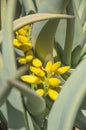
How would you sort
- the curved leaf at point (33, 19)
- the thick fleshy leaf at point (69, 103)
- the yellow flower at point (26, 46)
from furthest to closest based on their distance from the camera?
the yellow flower at point (26, 46), the curved leaf at point (33, 19), the thick fleshy leaf at point (69, 103)

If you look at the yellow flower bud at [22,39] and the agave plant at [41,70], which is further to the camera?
the yellow flower bud at [22,39]

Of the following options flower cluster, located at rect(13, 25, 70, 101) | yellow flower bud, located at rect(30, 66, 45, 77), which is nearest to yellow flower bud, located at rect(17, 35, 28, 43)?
flower cluster, located at rect(13, 25, 70, 101)

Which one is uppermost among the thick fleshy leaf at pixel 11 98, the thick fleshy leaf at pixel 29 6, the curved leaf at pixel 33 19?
the curved leaf at pixel 33 19

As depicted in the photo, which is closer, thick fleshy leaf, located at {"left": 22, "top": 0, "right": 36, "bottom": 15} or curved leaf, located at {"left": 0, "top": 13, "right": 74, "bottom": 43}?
curved leaf, located at {"left": 0, "top": 13, "right": 74, "bottom": 43}

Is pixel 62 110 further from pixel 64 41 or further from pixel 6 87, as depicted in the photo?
pixel 64 41

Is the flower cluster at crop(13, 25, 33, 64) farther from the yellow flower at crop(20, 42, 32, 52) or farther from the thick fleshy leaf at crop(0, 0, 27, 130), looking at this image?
the thick fleshy leaf at crop(0, 0, 27, 130)

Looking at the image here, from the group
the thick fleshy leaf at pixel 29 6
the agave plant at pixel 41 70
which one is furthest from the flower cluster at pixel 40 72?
the thick fleshy leaf at pixel 29 6

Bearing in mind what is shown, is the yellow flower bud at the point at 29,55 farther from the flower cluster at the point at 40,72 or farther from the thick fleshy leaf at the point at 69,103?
the thick fleshy leaf at the point at 69,103

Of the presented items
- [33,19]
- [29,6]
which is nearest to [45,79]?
[33,19]
